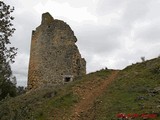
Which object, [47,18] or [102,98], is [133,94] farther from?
[47,18]

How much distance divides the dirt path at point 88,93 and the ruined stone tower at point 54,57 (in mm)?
4111

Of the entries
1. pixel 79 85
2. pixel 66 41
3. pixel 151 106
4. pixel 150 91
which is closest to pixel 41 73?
pixel 66 41

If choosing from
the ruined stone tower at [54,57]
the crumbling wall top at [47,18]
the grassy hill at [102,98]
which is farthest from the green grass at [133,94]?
the crumbling wall top at [47,18]

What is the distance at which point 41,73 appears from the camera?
31359 mm

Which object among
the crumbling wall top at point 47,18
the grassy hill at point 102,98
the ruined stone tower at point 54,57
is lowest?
the grassy hill at point 102,98

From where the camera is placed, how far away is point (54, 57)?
102 feet

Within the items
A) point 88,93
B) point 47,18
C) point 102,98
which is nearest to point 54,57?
point 47,18

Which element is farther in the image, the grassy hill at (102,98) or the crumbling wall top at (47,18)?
the crumbling wall top at (47,18)

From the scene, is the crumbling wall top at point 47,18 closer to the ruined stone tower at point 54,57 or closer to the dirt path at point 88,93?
the ruined stone tower at point 54,57

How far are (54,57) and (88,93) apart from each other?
8021 mm

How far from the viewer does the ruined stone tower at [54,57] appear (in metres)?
30.8

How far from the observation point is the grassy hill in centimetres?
1977

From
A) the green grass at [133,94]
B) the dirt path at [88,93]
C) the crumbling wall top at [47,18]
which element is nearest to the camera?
the green grass at [133,94]

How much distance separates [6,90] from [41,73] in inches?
367
